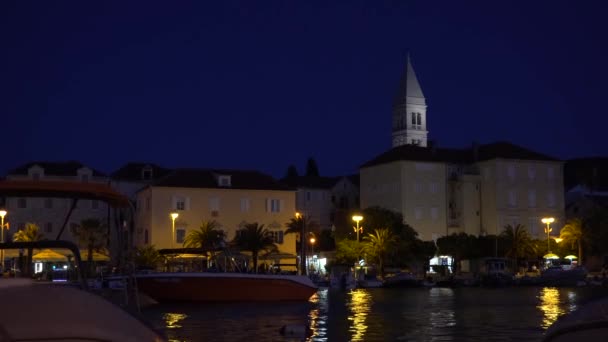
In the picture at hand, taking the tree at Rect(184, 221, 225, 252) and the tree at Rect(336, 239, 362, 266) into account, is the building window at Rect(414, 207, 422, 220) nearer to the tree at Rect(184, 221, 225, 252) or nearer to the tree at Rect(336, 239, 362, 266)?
the tree at Rect(336, 239, 362, 266)

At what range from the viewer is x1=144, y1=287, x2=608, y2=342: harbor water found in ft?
76.7

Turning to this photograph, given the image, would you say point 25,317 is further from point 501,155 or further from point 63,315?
point 501,155

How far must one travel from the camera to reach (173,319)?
1190 inches

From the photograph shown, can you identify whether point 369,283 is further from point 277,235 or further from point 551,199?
point 551,199

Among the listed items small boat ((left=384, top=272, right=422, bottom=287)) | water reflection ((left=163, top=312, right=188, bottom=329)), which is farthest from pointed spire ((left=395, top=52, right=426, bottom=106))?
water reflection ((left=163, top=312, right=188, bottom=329))

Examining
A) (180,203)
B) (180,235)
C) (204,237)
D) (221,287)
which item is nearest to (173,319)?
(221,287)

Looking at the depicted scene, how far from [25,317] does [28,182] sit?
8.26 m

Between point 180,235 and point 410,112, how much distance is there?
6910cm

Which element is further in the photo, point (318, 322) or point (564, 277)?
point (564, 277)

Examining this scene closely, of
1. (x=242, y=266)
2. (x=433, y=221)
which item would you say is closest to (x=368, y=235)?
(x=433, y=221)

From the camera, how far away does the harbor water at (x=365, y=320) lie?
76.7 ft

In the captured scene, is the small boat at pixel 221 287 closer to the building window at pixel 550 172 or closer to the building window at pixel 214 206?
the building window at pixel 214 206

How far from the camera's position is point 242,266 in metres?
43.6

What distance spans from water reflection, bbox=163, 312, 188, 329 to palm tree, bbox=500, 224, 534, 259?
5820cm
